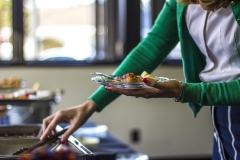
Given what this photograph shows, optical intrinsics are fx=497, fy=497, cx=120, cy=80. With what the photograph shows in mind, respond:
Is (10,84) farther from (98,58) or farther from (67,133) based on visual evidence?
(98,58)

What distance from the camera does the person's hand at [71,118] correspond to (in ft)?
4.59

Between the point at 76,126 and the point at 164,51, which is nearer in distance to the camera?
the point at 76,126

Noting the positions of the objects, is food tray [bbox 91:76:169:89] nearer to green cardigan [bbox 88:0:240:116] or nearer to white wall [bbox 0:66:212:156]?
green cardigan [bbox 88:0:240:116]

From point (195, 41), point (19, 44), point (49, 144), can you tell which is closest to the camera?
point (49, 144)

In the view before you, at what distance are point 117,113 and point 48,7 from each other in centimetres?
119

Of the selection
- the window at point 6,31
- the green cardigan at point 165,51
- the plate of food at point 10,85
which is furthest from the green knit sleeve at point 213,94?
the window at point 6,31

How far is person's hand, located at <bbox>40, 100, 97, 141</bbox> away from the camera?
1398 mm

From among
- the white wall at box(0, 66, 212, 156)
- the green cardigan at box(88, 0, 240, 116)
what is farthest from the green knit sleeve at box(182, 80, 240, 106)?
the white wall at box(0, 66, 212, 156)

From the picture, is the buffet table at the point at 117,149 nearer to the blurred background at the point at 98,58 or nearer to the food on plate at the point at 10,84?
the food on plate at the point at 10,84

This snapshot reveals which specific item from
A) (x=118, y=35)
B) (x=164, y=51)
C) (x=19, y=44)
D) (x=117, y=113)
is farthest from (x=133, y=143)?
(x=164, y=51)

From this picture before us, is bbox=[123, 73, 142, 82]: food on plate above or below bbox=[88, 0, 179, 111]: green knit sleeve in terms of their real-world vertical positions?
below

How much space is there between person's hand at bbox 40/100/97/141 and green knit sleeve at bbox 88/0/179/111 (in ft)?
0.53

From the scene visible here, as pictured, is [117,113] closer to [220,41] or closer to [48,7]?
[48,7]

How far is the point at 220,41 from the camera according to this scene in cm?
139
